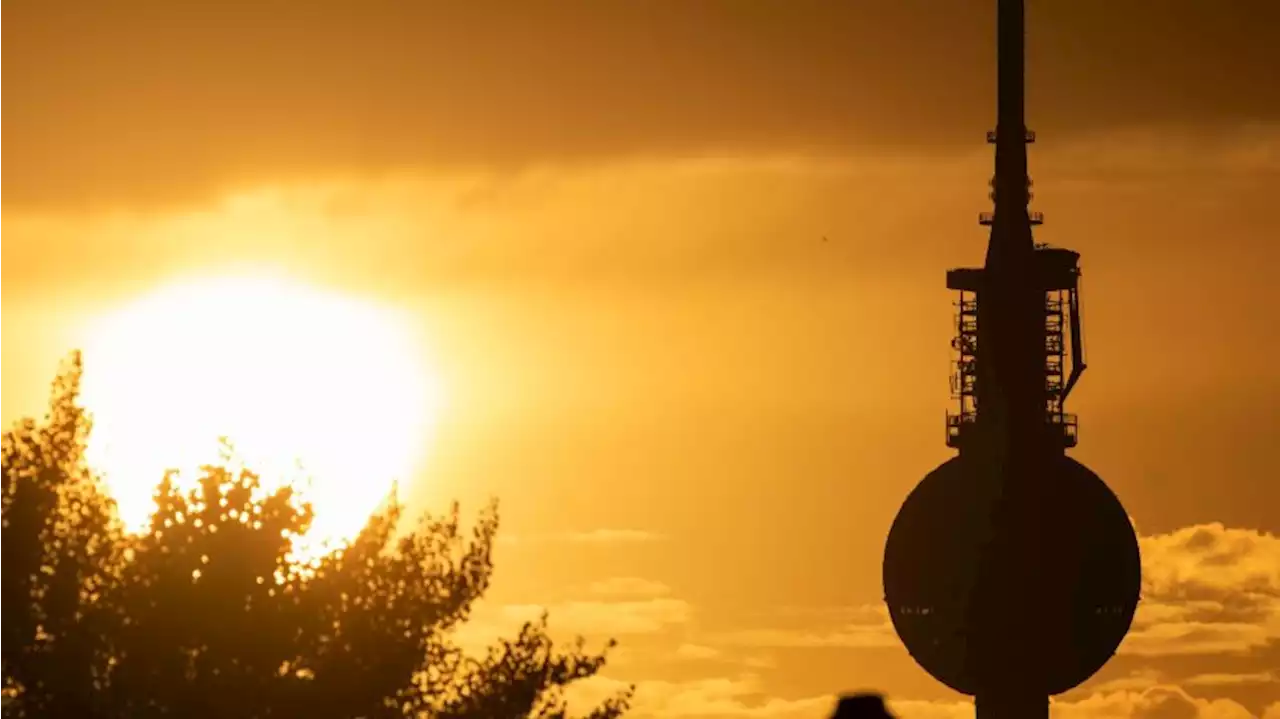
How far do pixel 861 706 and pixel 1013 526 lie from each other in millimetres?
119449

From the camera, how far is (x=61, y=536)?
53.4 metres

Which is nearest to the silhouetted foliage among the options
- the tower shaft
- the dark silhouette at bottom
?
the dark silhouette at bottom

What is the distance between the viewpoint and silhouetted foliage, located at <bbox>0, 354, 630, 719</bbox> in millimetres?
51188

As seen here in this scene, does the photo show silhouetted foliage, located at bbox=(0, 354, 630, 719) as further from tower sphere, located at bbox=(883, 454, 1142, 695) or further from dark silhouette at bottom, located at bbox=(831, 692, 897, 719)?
tower sphere, located at bbox=(883, 454, 1142, 695)

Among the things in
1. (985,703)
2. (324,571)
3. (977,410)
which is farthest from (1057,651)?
(324,571)

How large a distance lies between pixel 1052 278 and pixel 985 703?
82.4 ft

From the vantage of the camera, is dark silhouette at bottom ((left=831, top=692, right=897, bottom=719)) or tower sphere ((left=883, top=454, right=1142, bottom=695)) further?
tower sphere ((left=883, top=454, right=1142, bottom=695))

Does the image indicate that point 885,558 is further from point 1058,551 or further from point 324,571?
point 324,571

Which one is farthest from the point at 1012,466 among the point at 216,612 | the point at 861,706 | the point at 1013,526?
the point at 861,706

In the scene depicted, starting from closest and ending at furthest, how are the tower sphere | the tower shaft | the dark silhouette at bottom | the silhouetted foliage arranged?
the dark silhouette at bottom < the silhouetted foliage < the tower shaft < the tower sphere

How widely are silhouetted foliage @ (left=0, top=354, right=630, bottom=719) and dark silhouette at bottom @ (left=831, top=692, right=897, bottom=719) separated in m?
26.1

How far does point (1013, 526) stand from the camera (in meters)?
145

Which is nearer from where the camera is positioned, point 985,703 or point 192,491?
point 192,491

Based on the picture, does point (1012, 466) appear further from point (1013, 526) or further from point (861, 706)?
point (861, 706)
